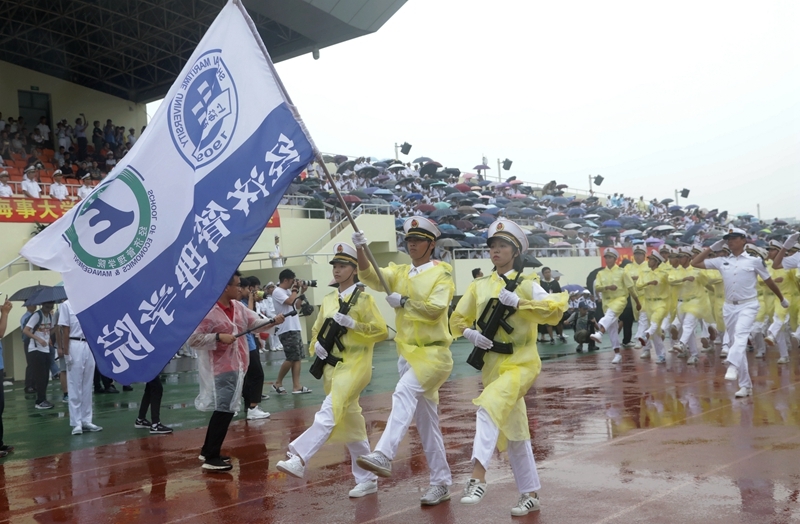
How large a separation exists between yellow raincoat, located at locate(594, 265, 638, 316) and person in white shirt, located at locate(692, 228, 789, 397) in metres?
4.11

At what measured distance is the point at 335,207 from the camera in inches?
1018

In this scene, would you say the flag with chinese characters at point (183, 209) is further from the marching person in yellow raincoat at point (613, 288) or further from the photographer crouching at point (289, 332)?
the marching person in yellow raincoat at point (613, 288)

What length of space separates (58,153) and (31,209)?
594 cm

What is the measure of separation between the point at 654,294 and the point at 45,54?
20.9m

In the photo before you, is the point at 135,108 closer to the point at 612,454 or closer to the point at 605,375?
the point at 605,375

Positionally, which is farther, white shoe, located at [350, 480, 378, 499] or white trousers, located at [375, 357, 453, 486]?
white shoe, located at [350, 480, 378, 499]

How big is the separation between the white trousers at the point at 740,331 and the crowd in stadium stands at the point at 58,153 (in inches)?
595

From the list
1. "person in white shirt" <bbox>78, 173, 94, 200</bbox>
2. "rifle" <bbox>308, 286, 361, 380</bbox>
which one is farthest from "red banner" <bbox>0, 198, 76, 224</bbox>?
"rifle" <bbox>308, 286, 361, 380</bbox>

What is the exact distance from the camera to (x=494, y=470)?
20.3 ft

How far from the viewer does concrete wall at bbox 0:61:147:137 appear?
25328 mm

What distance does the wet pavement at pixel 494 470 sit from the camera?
197 inches

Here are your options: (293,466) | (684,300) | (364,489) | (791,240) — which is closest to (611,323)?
(684,300)

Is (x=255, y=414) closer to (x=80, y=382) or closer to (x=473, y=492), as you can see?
→ (x=80, y=382)

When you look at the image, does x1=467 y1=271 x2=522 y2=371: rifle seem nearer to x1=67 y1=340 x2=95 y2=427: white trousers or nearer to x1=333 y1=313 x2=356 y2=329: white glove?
x1=333 y1=313 x2=356 y2=329: white glove
